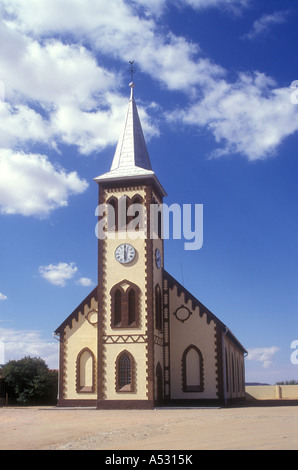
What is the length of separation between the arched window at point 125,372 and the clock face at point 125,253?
6.38 meters

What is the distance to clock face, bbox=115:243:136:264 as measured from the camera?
130 feet

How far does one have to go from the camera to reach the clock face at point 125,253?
39.5 metres

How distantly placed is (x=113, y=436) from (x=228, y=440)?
4217 mm

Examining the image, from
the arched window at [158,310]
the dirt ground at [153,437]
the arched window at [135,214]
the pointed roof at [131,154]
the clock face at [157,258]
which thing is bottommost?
the dirt ground at [153,437]

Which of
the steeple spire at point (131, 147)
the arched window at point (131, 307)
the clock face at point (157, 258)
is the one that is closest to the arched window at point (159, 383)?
→ the arched window at point (131, 307)

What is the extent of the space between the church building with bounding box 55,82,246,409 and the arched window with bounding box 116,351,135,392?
0.07 metres

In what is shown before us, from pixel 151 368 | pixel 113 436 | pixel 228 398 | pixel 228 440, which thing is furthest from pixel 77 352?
pixel 228 440

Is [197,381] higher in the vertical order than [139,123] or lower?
lower

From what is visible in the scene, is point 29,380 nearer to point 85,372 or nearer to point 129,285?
point 85,372

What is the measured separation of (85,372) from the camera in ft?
132

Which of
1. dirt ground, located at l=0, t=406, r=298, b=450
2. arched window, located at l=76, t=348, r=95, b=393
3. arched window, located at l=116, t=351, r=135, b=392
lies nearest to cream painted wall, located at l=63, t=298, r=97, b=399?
arched window, located at l=76, t=348, r=95, b=393

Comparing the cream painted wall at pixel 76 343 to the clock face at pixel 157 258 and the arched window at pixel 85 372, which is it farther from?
the clock face at pixel 157 258
